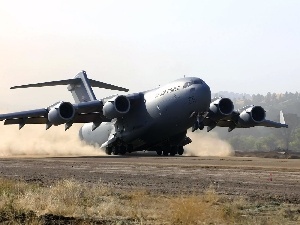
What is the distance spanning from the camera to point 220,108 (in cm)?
4722

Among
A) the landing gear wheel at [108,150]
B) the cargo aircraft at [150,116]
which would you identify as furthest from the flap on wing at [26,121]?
the landing gear wheel at [108,150]

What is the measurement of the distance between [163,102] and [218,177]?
23.1 metres

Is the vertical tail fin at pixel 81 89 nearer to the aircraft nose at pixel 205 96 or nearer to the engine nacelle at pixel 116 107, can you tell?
the engine nacelle at pixel 116 107

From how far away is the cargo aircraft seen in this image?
43969 mm

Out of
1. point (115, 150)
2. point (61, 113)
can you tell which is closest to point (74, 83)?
point (115, 150)

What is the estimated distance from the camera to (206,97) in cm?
4378

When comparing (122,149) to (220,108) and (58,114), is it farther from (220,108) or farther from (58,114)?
(220,108)

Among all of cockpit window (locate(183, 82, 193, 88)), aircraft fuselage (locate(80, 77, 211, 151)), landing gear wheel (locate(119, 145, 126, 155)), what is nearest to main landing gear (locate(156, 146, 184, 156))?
aircraft fuselage (locate(80, 77, 211, 151))

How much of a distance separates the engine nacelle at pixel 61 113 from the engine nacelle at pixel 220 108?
11.6m

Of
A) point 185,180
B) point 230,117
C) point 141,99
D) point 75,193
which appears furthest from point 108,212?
point 230,117

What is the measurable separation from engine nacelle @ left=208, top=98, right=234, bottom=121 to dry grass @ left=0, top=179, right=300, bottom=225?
106 ft

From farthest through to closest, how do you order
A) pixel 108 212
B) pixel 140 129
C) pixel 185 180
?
1. pixel 140 129
2. pixel 185 180
3. pixel 108 212

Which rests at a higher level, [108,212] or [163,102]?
[163,102]

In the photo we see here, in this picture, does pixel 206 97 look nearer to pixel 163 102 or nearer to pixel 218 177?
pixel 163 102
